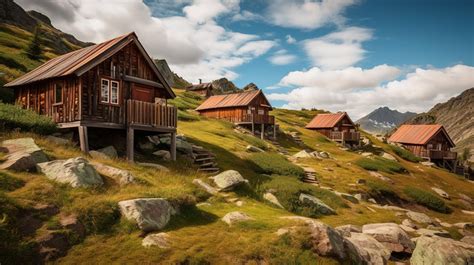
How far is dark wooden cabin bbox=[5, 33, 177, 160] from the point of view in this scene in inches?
786

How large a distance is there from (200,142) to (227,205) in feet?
55.8

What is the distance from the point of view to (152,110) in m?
22.9

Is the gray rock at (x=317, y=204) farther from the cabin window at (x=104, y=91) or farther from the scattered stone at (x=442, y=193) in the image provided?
the scattered stone at (x=442, y=193)

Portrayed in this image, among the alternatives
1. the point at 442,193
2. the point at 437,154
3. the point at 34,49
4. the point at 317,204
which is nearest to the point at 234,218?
the point at 317,204

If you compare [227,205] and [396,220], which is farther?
[396,220]

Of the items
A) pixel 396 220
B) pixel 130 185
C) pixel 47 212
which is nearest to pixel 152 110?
pixel 130 185

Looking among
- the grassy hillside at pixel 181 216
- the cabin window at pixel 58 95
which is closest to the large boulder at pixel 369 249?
the grassy hillside at pixel 181 216

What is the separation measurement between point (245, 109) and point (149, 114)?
32204mm

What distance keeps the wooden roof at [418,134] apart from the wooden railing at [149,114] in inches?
2294

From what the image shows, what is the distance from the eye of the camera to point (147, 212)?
38.7 feet

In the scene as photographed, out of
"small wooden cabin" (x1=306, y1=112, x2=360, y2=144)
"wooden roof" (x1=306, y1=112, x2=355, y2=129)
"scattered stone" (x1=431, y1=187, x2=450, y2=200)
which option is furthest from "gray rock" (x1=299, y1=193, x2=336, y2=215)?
"wooden roof" (x1=306, y1=112, x2=355, y2=129)

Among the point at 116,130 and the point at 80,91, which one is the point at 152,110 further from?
the point at 80,91

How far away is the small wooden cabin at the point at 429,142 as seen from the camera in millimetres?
64250

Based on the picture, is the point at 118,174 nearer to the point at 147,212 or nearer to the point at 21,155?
the point at 21,155
